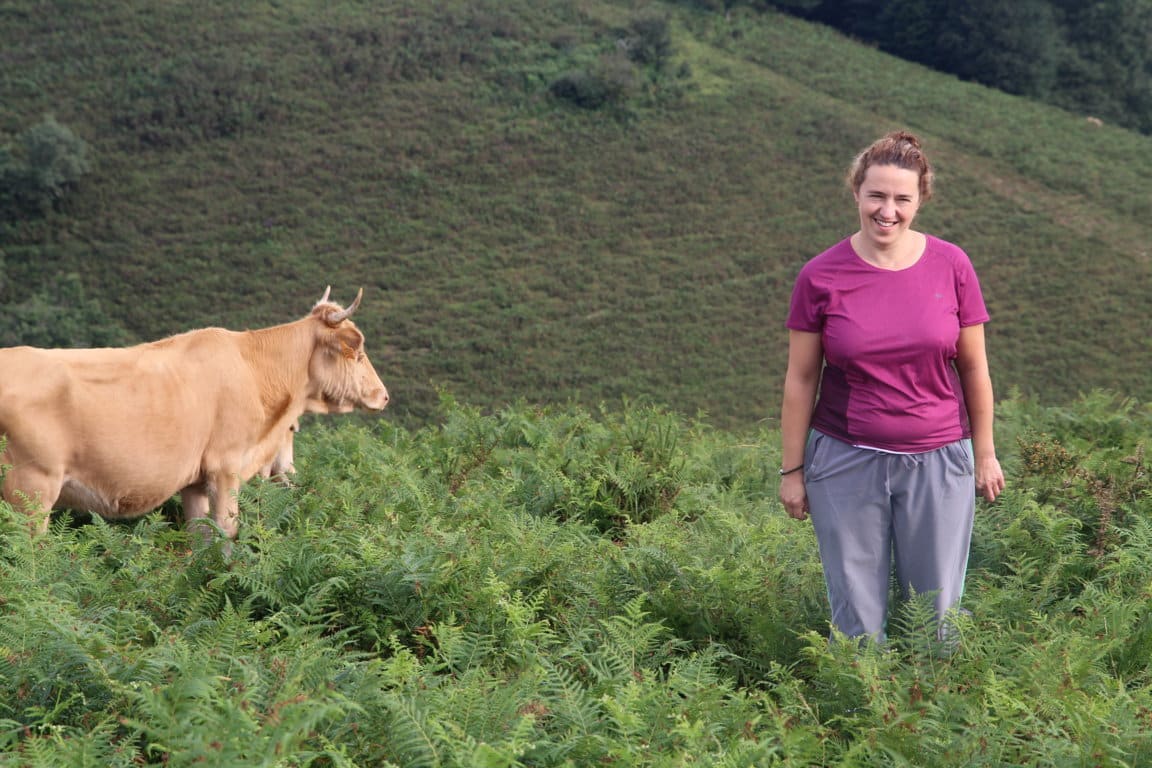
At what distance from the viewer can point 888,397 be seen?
4.04 metres

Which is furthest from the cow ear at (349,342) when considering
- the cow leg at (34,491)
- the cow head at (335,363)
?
the cow leg at (34,491)

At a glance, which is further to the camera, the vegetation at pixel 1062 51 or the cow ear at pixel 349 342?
the vegetation at pixel 1062 51

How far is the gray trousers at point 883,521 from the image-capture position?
4.06m

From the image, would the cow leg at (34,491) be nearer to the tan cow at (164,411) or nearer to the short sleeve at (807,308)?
the tan cow at (164,411)

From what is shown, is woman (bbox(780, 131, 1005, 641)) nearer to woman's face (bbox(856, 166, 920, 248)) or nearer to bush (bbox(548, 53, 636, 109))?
woman's face (bbox(856, 166, 920, 248))

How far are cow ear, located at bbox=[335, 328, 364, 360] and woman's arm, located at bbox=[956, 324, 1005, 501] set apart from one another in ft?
12.7

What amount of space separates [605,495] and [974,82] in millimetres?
39211

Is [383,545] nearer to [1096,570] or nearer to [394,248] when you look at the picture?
[1096,570]

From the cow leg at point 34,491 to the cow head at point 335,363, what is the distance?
5.89 ft

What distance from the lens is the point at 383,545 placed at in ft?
16.7

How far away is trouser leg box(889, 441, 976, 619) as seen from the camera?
13.3 ft

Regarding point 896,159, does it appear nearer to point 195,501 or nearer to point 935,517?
point 935,517

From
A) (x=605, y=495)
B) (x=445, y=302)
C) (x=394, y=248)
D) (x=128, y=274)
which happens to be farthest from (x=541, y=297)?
(x=605, y=495)

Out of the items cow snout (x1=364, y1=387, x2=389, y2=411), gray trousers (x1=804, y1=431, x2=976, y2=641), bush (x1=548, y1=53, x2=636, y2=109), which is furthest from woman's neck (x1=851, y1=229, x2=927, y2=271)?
bush (x1=548, y1=53, x2=636, y2=109)
